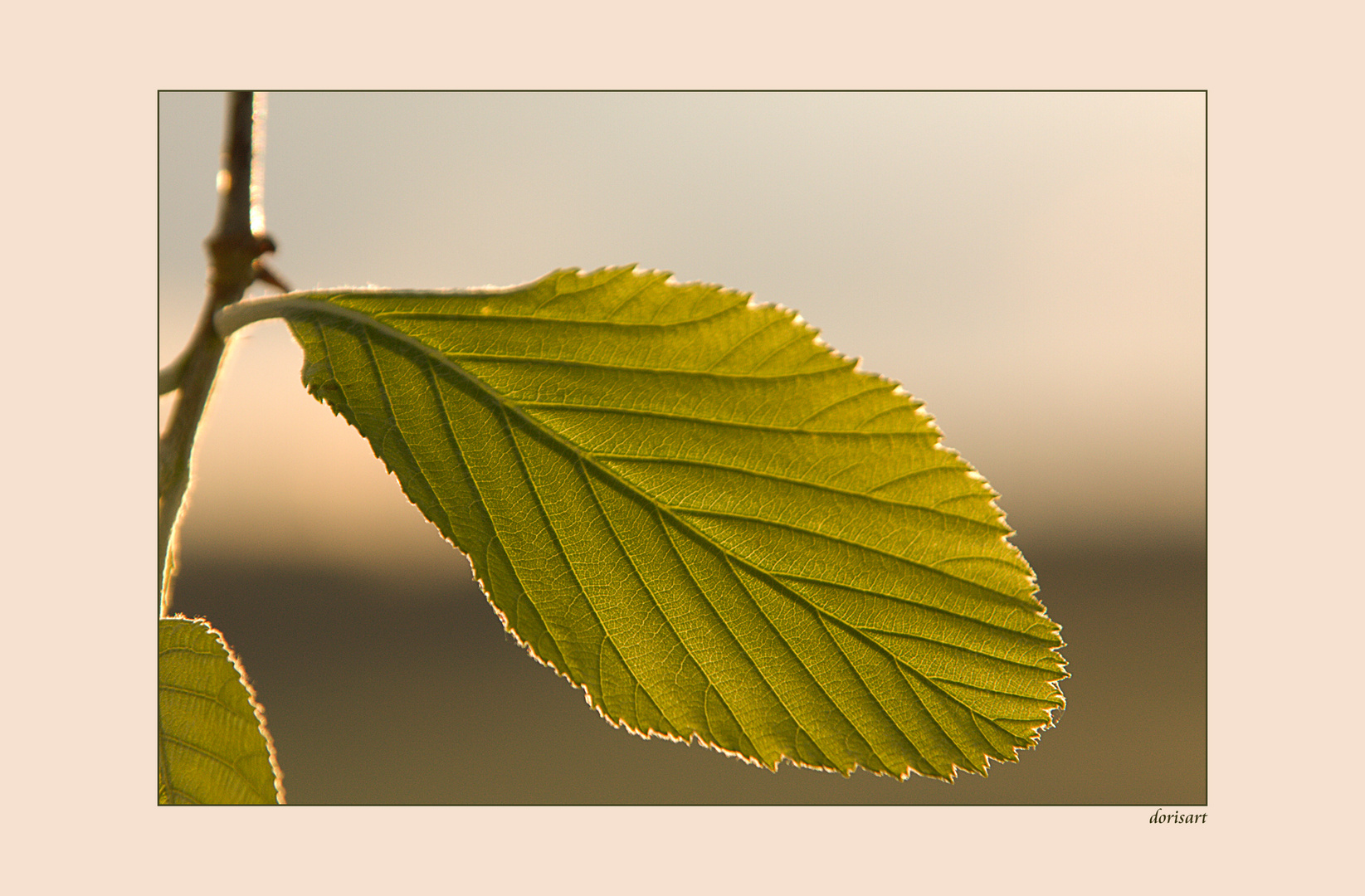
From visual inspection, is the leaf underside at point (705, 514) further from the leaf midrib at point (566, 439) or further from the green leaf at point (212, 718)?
the green leaf at point (212, 718)

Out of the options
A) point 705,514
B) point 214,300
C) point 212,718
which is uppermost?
point 214,300

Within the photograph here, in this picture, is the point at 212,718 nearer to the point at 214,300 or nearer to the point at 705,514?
the point at 214,300

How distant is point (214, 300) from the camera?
3.15ft

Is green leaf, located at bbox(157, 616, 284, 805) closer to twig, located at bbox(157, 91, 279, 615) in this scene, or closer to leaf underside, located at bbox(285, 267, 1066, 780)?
twig, located at bbox(157, 91, 279, 615)

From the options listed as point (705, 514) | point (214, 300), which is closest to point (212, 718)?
point (214, 300)

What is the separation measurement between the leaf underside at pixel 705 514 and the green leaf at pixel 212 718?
1.14 feet

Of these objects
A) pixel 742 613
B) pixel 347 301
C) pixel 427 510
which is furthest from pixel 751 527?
pixel 347 301

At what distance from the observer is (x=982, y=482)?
0.88m

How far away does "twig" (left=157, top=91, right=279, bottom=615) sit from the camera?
2.91 ft

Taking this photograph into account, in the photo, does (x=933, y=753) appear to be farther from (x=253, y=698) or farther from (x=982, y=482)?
(x=253, y=698)

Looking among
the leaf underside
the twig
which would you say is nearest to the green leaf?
the twig

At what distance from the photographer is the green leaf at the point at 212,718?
3.47ft

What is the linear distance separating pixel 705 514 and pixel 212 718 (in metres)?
0.63

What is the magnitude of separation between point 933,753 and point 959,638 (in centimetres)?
12
